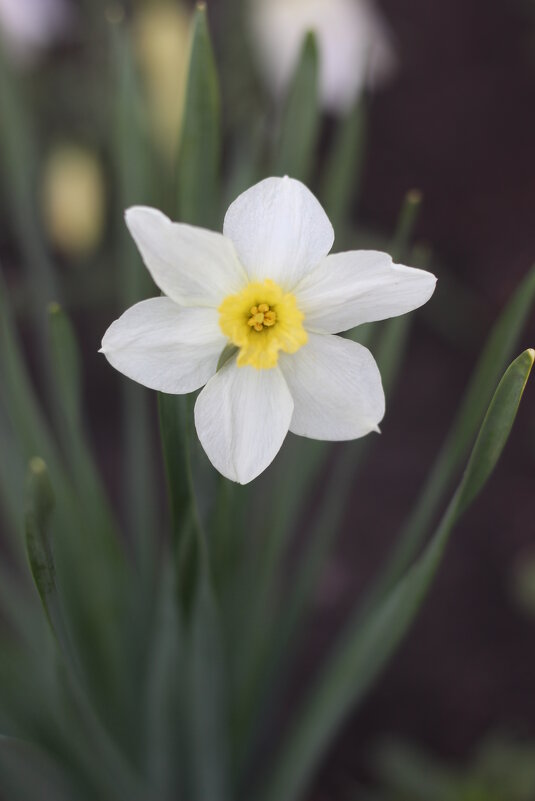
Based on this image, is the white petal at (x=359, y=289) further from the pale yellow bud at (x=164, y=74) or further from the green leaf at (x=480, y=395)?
the pale yellow bud at (x=164, y=74)

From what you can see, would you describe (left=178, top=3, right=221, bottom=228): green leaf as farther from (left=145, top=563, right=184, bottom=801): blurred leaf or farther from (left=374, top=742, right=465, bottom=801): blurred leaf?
(left=374, top=742, right=465, bottom=801): blurred leaf

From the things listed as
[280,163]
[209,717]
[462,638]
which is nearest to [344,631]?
[462,638]

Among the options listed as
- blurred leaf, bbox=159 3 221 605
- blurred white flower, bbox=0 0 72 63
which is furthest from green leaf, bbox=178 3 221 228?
blurred white flower, bbox=0 0 72 63

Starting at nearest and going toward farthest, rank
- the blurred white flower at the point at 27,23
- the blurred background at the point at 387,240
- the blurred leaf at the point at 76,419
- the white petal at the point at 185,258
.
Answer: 1. the white petal at the point at 185,258
2. the blurred leaf at the point at 76,419
3. the blurred background at the point at 387,240
4. the blurred white flower at the point at 27,23

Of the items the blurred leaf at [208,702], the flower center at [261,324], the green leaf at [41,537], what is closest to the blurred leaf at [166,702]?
the blurred leaf at [208,702]

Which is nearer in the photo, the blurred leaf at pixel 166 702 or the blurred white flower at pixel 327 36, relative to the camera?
the blurred leaf at pixel 166 702

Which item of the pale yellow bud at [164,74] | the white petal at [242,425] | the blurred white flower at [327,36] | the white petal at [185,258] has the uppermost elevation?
the blurred white flower at [327,36]
